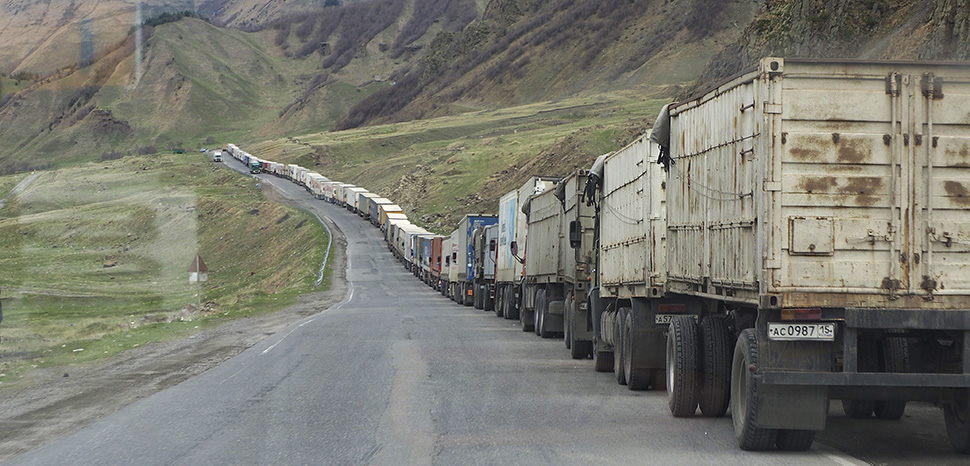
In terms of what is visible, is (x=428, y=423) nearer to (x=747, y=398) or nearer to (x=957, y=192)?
(x=747, y=398)

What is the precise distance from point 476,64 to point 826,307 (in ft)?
560

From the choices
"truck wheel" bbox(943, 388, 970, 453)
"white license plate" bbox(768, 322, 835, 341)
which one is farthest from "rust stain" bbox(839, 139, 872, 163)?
"truck wheel" bbox(943, 388, 970, 453)

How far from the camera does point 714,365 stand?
11.1m

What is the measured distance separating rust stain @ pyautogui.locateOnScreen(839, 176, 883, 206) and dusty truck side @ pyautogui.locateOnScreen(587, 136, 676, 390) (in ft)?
13.9

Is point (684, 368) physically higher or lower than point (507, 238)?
lower

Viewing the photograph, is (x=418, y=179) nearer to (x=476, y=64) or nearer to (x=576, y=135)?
(x=576, y=135)

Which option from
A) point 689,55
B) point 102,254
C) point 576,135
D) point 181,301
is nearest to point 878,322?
point 181,301

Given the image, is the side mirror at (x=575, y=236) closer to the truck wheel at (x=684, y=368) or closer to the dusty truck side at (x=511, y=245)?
the truck wheel at (x=684, y=368)

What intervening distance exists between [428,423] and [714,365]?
308cm

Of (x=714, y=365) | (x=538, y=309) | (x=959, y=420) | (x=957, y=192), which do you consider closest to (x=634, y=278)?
(x=714, y=365)

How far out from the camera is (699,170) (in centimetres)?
1072

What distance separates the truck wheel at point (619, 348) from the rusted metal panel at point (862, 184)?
5910 millimetres

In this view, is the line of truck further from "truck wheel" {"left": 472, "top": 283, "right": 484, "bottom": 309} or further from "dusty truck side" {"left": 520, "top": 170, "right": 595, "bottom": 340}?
"truck wheel" {"left": 472, "top": 283, "right": 484, "bottom": 309}

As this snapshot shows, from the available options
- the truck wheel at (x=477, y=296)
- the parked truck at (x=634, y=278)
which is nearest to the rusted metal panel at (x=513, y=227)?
the truck wheel at (x=477, y=296)
